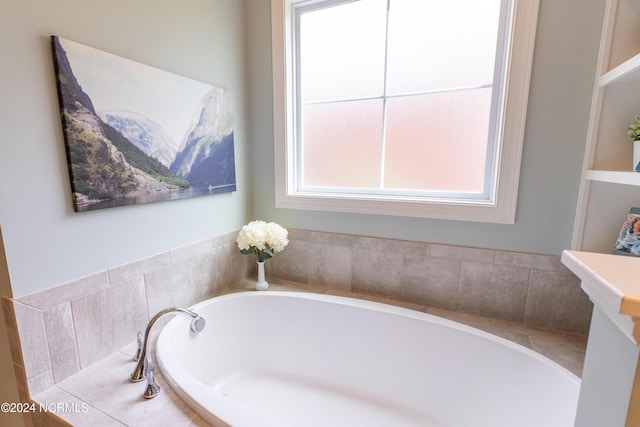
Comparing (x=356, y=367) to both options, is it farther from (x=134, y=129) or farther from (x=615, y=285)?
(x=134, y=129)

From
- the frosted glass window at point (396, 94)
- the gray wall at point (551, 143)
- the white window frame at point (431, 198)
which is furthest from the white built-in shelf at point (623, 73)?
the frosted glass window at point (396, 94)

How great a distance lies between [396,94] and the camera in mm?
1683

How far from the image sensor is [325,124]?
6.23 ft

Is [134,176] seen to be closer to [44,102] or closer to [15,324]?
[44,102]

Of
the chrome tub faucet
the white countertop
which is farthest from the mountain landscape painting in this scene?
the white countertop

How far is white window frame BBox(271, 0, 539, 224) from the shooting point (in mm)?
1302

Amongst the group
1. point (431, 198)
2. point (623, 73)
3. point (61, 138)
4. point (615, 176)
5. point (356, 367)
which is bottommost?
point (356, 367)

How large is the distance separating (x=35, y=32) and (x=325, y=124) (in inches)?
52.9

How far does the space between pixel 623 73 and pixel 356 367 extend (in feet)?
5.52

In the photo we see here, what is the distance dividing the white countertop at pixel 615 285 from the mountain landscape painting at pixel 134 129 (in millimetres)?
1440

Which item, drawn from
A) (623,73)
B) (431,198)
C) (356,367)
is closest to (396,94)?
(431,198)

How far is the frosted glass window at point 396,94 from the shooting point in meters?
1.51

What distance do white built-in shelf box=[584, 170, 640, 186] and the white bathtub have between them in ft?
2.38

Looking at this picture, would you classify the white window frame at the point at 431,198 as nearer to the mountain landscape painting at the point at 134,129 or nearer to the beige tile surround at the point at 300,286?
the beige tile surround at the point at 300,286
